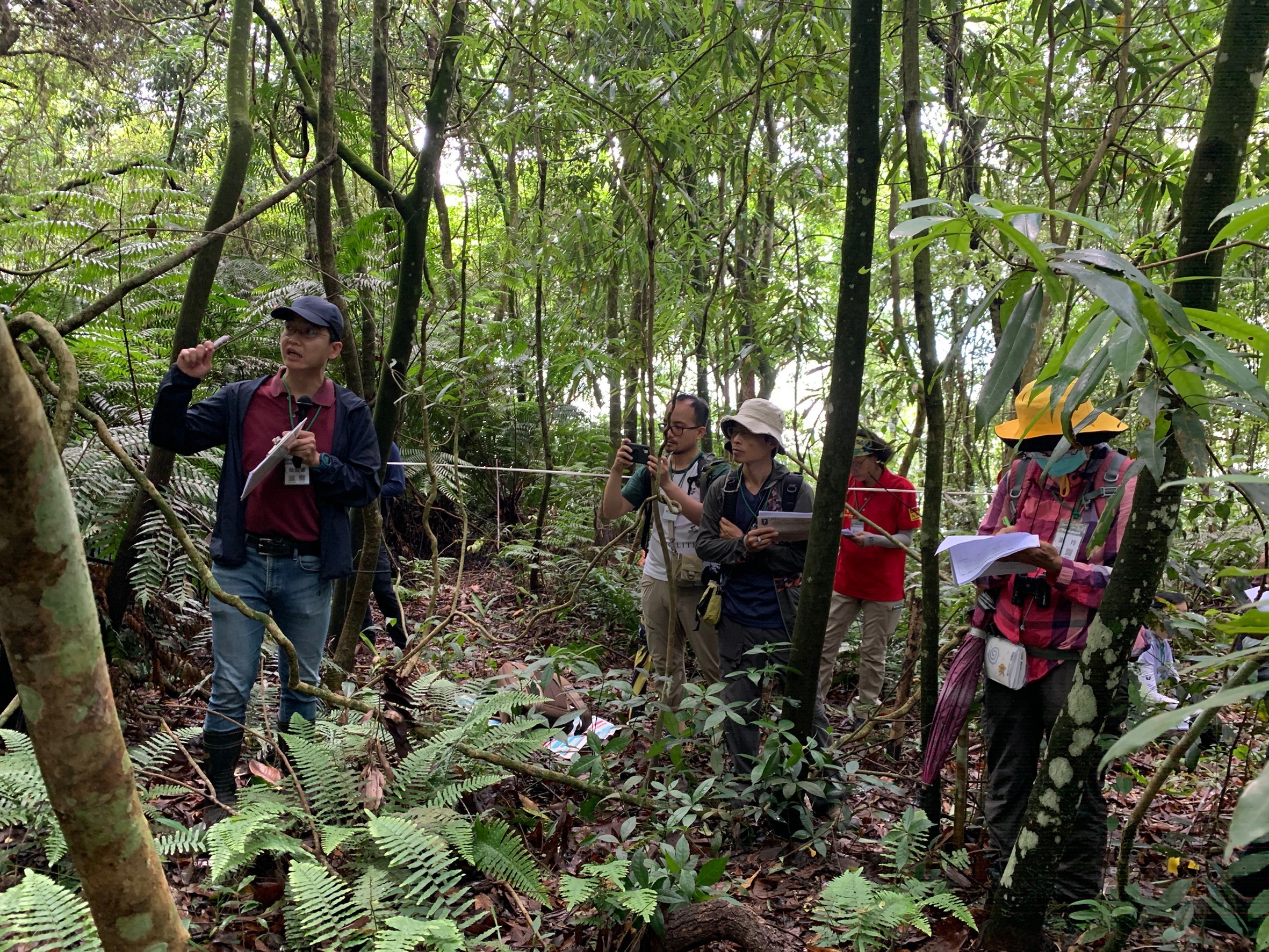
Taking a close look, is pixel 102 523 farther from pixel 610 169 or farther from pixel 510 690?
pixel 610 169

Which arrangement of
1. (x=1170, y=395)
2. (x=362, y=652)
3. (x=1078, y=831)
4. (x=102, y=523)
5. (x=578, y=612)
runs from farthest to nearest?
(x=578, y=612) < (x=362, y=652) < (x=102, y=523) < (x=1078, y=831) < (x=1170, y=395)

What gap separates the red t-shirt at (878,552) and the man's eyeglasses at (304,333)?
327 centimetres

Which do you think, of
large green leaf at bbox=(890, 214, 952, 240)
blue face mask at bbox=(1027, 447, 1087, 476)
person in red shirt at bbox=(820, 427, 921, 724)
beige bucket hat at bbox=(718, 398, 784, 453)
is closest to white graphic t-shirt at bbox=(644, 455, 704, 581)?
beige bucket hat at bbox=(718, 398, 784, 453)

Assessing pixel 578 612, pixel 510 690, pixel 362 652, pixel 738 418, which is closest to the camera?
pixel 510 690

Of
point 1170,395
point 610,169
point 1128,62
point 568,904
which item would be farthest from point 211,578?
point 610,169

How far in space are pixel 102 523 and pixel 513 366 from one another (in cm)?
477

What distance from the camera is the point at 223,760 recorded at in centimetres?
317

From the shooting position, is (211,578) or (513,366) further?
(513,366)

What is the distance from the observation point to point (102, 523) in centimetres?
423

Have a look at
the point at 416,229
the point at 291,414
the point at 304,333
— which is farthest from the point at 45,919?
the point at 416,229

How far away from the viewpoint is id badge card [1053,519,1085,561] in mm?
2809

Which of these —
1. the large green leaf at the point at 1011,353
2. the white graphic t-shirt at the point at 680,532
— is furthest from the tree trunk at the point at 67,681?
the white graphic t-shirt at the point at 680,532

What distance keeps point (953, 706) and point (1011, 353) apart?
6.77 feet

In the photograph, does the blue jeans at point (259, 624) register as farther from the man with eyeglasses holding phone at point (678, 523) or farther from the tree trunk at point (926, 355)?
the tree trunk at point (926, 355)
